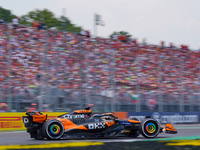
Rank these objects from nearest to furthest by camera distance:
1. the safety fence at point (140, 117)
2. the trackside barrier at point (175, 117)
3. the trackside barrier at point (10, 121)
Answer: the trackside barrier at point (10, 121)
the safety fence at point (140, 117)
the trackside barrier at point (175, 117)

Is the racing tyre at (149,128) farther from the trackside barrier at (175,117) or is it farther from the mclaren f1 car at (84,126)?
the trackside barrier at (175,117)

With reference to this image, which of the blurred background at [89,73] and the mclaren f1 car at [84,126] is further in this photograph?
the blurred background at [89,73]


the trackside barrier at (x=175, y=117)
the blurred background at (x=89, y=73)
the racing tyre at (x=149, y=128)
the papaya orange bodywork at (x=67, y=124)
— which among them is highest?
the blurred background at (x=89, y=73)

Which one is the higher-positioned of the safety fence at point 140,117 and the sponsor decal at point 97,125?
the sponsor decal at point 97,125

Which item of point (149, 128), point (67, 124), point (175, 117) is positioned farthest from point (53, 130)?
point (175, 117)

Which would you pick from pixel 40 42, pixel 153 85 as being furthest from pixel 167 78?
pixel 40 42

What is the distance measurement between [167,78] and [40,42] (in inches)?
374

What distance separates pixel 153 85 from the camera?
2192cm

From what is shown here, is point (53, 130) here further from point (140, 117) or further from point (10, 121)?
point (140, 117)

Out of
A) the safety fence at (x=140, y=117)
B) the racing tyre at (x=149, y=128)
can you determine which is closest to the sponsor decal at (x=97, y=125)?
the racing tyre at (x=149, y=128)

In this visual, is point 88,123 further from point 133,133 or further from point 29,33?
point 29,33

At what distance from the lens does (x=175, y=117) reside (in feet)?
66.2

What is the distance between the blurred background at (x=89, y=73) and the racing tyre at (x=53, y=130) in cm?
625

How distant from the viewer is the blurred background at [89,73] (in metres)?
17.0
